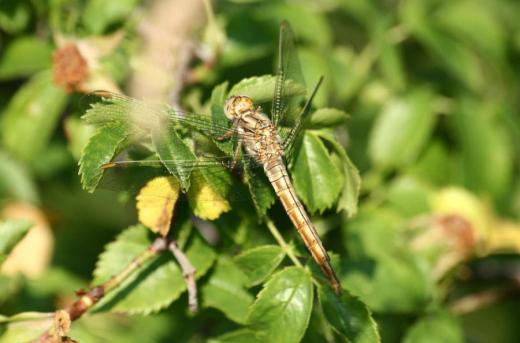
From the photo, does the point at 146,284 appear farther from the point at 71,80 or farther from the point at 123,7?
the point at 123,7

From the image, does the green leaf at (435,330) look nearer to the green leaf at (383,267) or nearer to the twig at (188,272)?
the green leaf at (383,267)

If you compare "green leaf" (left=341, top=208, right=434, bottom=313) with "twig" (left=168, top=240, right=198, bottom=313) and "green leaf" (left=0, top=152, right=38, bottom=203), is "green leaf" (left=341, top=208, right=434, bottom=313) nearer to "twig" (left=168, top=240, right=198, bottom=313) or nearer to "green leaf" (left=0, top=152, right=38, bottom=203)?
"twig" (left=168, top=240, right=198, bottom=313)

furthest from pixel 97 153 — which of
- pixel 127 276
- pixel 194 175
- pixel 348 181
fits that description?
pixel 348 181

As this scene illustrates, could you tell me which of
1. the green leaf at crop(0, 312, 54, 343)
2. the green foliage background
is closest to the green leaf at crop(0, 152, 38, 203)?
the green foliage background

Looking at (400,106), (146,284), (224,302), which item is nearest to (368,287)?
(224,302)

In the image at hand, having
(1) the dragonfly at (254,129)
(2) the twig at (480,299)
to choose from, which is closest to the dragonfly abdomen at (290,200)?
(1) the dragonfly at (254,129)

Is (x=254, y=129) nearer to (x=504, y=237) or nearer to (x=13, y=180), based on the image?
(x=13, y=180)
